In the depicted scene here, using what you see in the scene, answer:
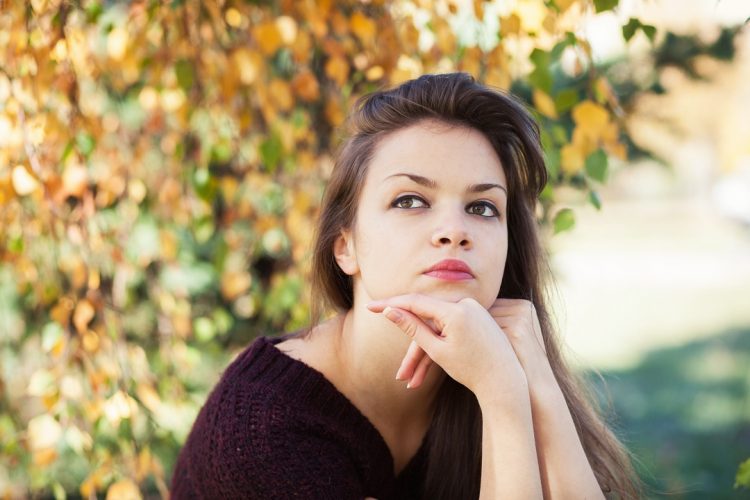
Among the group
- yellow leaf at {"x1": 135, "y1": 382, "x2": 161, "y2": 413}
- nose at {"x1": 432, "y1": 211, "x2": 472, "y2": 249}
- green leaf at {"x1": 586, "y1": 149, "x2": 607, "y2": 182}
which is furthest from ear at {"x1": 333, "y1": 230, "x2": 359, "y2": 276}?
yellow leaf at {"x1": 135, "y1": 382, "x2": 161, "y2": 413}

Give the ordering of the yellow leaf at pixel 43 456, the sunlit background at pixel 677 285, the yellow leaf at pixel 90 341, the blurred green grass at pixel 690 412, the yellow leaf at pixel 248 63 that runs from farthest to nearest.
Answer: the blurred green grass at pixel 690 412
the sunlit background at pixel 677 285
the yellow leaf at pixel 248 63
the yellow leaf at pixel 90 341
the yellow leaf at pixel 43 456

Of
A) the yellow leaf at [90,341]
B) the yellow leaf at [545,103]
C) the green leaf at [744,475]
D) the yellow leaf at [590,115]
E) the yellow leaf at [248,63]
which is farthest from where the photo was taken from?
the yellow leaf at [248,63]

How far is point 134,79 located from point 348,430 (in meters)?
1.83

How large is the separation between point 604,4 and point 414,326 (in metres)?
0.76

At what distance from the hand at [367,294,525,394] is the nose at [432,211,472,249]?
11 centimetres

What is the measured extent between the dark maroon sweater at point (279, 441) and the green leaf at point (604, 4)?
0.99 m

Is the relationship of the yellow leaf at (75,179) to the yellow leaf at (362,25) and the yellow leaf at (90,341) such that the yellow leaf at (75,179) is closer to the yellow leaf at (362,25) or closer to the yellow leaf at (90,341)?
the yellow leaf at (90,341)

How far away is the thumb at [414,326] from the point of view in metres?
1.58

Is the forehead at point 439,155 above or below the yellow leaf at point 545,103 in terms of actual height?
below

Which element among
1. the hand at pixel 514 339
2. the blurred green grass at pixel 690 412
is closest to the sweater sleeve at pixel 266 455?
the hand at pixel 514 339

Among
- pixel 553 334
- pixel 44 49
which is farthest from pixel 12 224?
pixel 553 334

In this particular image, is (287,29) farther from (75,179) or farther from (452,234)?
(452,234)

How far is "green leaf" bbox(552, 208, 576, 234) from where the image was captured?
193 centimetres

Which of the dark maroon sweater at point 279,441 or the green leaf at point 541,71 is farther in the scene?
the green leaf at point 541,71
